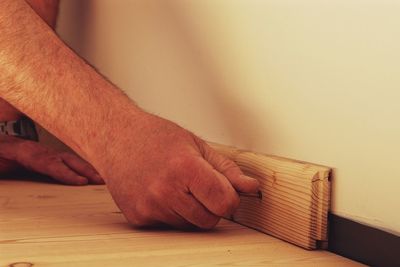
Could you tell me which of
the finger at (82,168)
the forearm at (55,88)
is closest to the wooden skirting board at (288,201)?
the forearm at (55,88)

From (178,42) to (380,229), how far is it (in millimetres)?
550

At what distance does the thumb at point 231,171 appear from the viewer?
86cm

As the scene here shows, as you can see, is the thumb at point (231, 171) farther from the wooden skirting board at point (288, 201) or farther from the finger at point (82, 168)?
the finger at point (82, 168)

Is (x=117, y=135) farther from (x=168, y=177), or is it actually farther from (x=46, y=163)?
(x=46, y=163)

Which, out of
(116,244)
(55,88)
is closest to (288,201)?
(116,244)

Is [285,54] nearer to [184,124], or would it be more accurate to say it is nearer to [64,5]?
[184,124]

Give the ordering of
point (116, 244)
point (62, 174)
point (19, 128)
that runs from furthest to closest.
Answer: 1. point (19, 128)
2. point (62, 174)
3. point (116, 244)

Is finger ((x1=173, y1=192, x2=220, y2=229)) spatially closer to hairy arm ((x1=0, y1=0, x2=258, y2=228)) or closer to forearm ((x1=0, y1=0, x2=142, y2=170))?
hairy arm ((x1=0, y1=0, x2=258, y2=228))

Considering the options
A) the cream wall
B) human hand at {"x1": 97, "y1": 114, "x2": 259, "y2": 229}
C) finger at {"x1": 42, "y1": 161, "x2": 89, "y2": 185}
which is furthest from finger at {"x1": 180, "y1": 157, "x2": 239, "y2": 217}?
finger at {"x1": 42, "y1": 161, "x2": 89, "y2": 185}

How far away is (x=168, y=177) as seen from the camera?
84cm

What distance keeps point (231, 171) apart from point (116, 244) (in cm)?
17

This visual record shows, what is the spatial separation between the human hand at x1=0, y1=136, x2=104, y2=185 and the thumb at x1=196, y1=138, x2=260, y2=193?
1.45ft

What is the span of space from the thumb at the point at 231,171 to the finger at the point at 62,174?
436mm

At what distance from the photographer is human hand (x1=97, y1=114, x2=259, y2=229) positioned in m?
0.83
